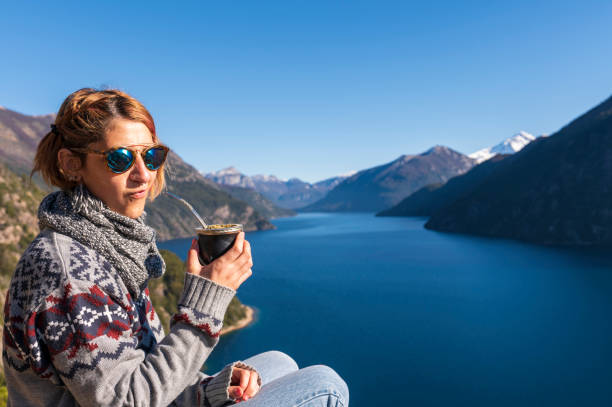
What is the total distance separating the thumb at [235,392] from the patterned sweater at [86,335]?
39 centimetres

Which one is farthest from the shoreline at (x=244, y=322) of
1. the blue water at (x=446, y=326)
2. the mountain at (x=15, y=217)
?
the mountain at (x=15, y=217)

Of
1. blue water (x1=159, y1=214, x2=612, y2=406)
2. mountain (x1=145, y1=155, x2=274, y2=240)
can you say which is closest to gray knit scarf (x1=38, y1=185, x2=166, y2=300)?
blue water (x1=159, y1=214, x2=612, y2=406)

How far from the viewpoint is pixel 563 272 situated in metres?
69.7

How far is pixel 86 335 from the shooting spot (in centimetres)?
132

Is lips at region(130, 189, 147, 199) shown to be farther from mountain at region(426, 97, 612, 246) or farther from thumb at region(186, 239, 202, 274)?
mountain at region(426, 97, 612, 246)

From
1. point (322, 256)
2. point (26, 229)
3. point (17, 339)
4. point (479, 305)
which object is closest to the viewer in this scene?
point (17, 339)

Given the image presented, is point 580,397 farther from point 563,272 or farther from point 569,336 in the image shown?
point 563,272

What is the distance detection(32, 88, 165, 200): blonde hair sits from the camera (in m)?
1.70

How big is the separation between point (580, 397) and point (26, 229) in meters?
56.6

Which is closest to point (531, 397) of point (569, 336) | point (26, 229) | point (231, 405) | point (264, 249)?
point (569, 336)

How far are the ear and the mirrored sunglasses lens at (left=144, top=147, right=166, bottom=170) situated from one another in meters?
0.29

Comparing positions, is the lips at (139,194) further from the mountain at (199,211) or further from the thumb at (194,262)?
the mountain at (199,211)

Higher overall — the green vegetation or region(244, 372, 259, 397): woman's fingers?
region(244, 372, 259, 397): woman's fingers

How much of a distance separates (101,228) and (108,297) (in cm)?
39
